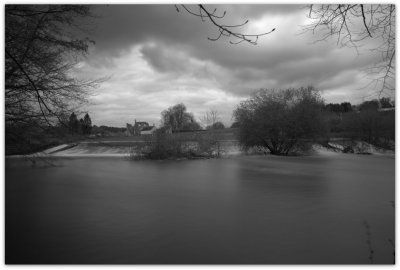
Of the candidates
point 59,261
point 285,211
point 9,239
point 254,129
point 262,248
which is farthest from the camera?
point 254,129

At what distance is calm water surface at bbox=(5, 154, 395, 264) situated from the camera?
4.14 metres

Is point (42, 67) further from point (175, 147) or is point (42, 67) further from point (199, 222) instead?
point (175, 147)

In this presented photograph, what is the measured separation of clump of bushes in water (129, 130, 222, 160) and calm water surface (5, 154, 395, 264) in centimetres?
853

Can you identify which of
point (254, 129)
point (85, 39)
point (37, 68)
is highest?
point (85, 39)

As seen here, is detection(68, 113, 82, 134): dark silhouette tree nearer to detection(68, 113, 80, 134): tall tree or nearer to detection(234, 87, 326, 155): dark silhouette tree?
detection(68, 113, 80, 134): tall tree

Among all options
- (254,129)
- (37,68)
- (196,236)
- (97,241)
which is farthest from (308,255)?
(254,129)

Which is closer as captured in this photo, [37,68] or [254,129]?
[37,68]

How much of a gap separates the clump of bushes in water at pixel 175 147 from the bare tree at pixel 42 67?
10.5 m

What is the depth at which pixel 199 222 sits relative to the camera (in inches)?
221

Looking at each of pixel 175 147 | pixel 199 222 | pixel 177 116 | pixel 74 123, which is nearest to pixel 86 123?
pixel 74 123

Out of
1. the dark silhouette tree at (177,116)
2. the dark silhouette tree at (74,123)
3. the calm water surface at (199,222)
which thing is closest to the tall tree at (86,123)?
the dark silhouette tree at (74,123)

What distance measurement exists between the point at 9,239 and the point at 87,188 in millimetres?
5106

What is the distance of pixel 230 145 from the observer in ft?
77.7

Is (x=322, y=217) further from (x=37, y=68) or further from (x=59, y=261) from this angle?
(x=37, y=68)
